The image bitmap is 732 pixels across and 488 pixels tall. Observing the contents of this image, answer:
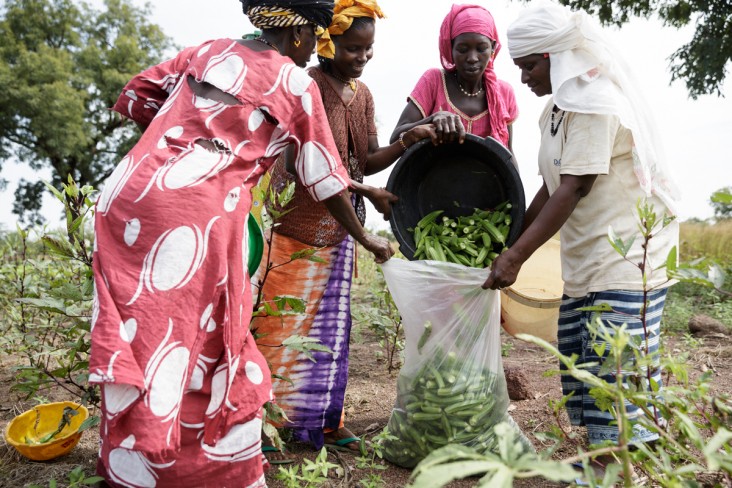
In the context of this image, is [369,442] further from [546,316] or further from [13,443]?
[13,443]

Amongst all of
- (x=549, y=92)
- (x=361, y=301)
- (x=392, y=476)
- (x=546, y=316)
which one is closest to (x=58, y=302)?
(x=392, y=476)

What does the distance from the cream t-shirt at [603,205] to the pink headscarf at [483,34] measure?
49 centimetres

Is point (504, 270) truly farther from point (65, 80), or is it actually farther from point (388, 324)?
point (65, 80)

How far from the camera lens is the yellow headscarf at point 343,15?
96.6 inches

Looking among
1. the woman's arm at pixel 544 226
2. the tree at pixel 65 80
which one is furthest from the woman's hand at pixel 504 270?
the tree at pixel 65 80

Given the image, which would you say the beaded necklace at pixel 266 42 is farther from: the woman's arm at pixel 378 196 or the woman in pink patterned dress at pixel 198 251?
the woman's arm at pixel 378 196

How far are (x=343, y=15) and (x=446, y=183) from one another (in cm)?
83

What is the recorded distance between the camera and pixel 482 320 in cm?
236

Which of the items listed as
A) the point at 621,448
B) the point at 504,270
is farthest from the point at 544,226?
the point at 621,448

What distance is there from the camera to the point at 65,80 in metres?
17.9

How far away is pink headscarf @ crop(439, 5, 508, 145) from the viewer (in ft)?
8.61

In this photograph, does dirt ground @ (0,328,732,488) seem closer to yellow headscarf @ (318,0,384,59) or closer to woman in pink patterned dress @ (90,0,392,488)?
woman in pink patterned dress @ (90,0,392,488)

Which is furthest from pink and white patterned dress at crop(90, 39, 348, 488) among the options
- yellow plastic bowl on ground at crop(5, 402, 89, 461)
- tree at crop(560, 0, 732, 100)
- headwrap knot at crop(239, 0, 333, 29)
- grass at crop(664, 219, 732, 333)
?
tree at crop(560, 0, 732, 100)

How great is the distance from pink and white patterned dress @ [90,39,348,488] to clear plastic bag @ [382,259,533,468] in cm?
65
